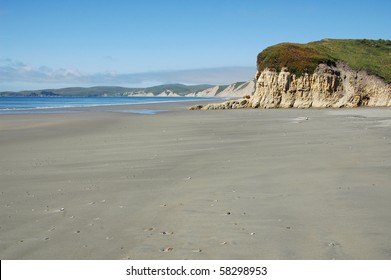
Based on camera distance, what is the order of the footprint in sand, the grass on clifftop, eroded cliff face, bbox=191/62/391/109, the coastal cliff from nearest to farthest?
the footprint in sand
eroded cliff face, bbox=191/62/391/109
the coastal cliff
the grass on clifftop

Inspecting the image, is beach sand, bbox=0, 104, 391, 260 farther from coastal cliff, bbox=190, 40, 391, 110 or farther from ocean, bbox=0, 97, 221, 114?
coastal cliff, bbox=190, 40, 391, 110

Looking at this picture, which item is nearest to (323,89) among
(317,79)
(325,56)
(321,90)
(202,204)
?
(321,90)

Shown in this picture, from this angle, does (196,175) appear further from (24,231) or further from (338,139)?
(338,139)

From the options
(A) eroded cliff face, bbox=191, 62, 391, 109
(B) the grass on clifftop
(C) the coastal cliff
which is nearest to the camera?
(A) eroded cliff face, bbox=191, 62, 391, 109

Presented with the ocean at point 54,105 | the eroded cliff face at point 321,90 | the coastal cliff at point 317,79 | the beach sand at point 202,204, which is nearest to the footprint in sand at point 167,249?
the beach sand at point 202,204

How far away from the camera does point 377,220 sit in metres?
5.12

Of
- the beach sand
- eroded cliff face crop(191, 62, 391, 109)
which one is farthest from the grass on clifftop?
the beach sand

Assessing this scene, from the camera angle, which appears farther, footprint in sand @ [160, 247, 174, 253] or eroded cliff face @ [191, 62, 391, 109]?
eroded cliff face @ [191, 62, 391, 109]

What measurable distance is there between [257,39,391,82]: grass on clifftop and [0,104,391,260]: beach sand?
110ft

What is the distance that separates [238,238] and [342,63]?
43.2 m

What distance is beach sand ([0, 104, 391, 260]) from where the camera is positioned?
14.5 feet

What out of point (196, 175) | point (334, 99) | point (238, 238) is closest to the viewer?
point (238, 238)

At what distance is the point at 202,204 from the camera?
6.16m
